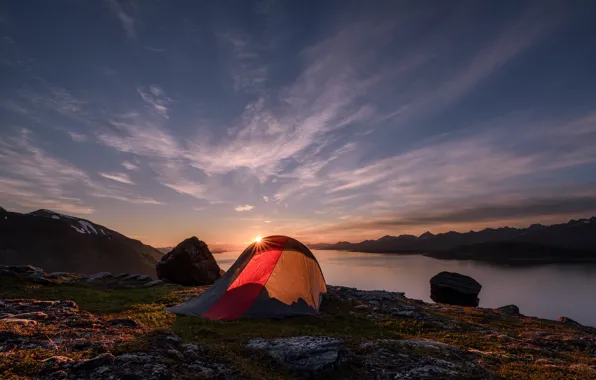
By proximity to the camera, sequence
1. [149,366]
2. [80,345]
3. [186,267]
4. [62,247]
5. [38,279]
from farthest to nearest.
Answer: [62,247] → [186,267] → [38,279] → [80,345] → [149,366]

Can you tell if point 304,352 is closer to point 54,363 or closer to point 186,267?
point 54,363

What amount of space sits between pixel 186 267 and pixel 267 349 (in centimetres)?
3154

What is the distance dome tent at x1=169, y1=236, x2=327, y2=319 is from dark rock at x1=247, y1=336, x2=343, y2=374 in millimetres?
6893

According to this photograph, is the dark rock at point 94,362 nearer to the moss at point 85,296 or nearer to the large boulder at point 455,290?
the moss at point 85,296

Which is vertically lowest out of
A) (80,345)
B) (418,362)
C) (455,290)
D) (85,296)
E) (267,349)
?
(455,290)

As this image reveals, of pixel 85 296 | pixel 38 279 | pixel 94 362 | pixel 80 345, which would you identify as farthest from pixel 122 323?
pixel 38 279

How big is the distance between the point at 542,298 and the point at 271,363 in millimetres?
95469

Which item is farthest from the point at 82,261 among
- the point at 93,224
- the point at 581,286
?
the point at 581,286

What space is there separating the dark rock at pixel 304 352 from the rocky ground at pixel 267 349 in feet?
0.11

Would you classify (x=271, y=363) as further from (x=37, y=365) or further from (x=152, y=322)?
(x=152, y=322)

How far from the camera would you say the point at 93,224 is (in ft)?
568

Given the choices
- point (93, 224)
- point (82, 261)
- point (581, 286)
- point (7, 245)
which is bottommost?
point (581, 286)

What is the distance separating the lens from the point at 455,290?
142 ft

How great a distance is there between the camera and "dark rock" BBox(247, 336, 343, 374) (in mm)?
9359
